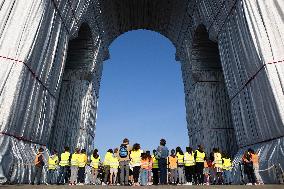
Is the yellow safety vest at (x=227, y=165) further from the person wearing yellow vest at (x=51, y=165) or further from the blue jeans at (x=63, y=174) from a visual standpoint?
the person wearing yellow vest at (x=51, y=165)

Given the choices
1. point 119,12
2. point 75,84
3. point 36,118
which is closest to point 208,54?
point 119,12

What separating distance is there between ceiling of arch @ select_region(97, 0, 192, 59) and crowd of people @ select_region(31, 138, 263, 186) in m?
12.4

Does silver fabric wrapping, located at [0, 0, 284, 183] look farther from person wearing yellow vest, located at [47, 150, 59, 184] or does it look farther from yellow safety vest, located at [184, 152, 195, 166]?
yellow safety vest, located at [184, 152, 195, 166]

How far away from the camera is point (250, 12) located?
11.1 meters

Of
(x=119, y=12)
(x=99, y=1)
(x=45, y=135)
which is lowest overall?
(x=45, y=135)

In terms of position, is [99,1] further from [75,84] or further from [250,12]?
[250,12]

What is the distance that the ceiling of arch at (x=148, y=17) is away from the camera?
2197 centimetres

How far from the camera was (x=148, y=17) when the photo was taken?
24953mm

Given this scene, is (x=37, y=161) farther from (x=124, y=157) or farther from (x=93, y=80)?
(x=93, y=80)

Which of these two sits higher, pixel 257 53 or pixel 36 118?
pixel 257 53

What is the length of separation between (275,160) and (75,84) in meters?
14.2

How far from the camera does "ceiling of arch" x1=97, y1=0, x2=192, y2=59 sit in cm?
2197

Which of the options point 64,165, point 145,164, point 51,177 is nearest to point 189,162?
point 145,164

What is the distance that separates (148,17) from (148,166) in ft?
57.4
